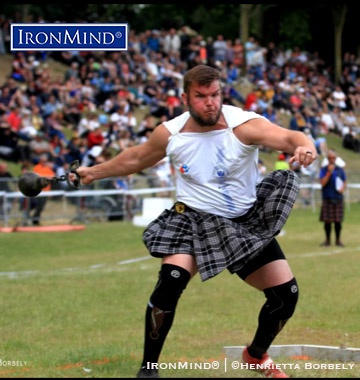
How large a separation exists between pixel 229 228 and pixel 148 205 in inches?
529

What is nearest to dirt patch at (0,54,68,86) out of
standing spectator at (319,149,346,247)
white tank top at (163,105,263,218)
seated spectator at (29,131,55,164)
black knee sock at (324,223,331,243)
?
seated spectator at (29,131,55,164)

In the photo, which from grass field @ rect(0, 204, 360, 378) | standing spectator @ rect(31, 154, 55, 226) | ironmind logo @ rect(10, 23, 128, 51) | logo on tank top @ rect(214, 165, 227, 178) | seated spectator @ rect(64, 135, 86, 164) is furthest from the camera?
seated spectator @ rect(64, 135, 86, 164)

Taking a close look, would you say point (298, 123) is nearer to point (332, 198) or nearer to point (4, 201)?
point (332, 198)

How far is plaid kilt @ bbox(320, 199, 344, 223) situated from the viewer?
51.5 feet

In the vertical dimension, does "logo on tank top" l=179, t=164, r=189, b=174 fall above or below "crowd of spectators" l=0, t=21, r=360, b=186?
below

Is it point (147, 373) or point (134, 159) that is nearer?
point (147, 373)

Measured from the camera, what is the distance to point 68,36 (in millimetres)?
6633

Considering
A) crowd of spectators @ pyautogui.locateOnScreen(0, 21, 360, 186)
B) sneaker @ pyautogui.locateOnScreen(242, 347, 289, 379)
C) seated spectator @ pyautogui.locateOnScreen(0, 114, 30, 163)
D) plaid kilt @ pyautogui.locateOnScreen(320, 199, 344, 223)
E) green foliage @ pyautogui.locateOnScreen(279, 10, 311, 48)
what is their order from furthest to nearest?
green foliage @ pyautogui.locateOnScreen(279, 10, 311, 48)
crowd of spectators @ pyautogui.locateOnScreen(0, 21, 360, 186)
seated spectator @ pyautogui.locateOnScreen(0, 114, 30, 163)
plaid kilt @ pyautogui.locateOnScreen(320, 199, 344, 223)
sneaker @ pyautogui.locateOnScreen(242, 347, 289, 379)

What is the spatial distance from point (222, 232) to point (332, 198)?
1072cm

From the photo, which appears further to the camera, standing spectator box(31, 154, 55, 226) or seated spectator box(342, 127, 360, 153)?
seated spectator box(342, 127, 360, 153)

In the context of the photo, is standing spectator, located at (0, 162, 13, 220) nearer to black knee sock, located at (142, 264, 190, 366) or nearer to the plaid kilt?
the plaid kilt

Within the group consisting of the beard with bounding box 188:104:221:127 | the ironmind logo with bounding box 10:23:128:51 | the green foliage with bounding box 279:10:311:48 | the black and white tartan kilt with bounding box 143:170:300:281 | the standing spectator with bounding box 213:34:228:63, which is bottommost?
the black and white tartan kilt with bounding box 143:170:300:281

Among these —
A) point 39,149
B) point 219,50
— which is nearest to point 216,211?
point 39,149

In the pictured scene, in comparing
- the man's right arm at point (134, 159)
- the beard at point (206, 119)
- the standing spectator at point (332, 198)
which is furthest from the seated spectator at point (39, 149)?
the beard at point (206, 119)
